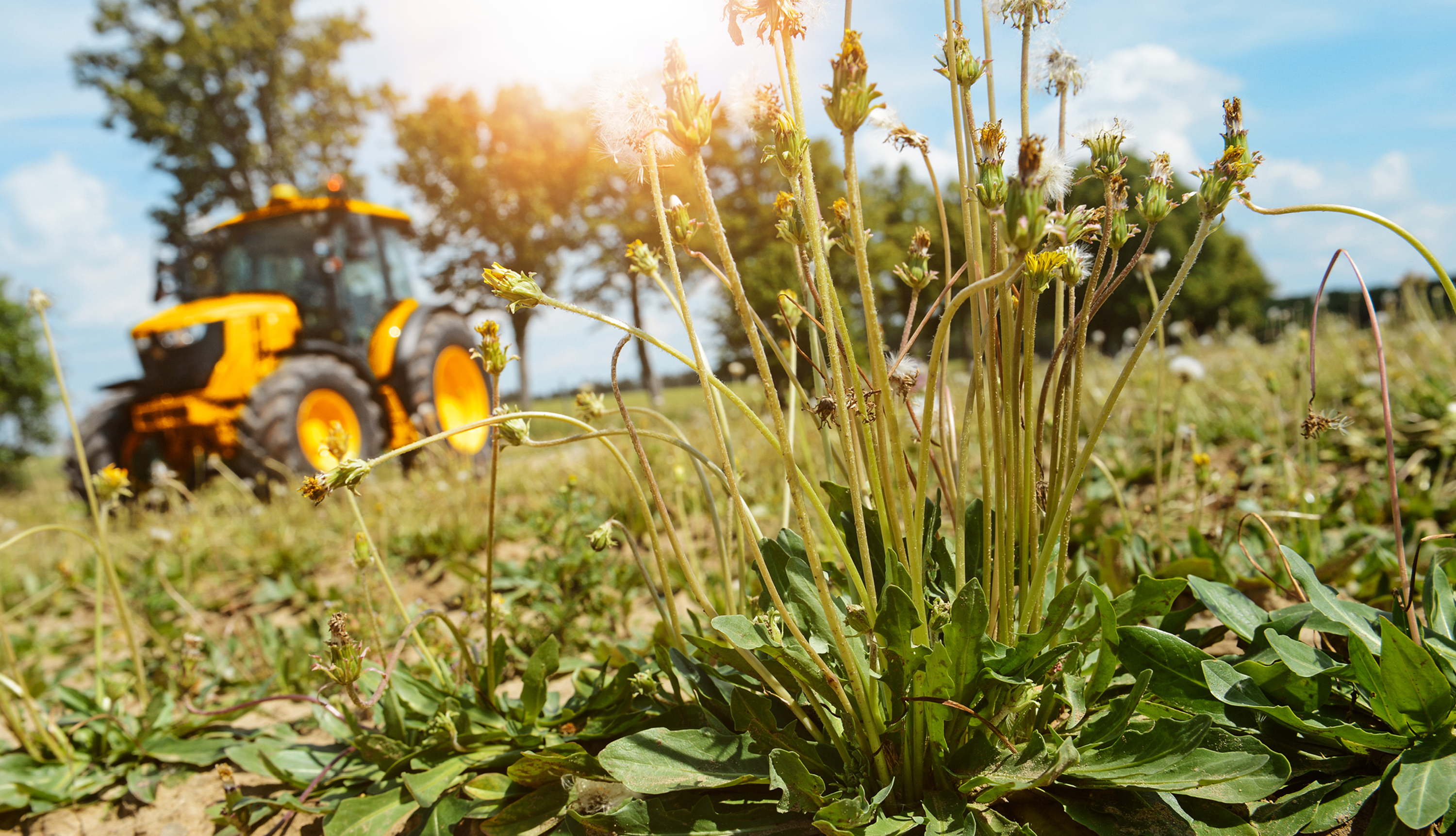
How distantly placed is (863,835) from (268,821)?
1.28m

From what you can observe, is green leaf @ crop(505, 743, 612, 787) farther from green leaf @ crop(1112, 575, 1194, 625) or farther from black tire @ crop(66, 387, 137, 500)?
black tire @ crop(66, 387, 137, 500)

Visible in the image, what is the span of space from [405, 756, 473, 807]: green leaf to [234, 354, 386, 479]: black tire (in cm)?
502

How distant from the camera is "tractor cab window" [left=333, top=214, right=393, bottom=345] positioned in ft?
25.2

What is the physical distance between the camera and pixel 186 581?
→ 3559 mm

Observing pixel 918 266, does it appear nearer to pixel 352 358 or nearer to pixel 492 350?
pixel 492 350

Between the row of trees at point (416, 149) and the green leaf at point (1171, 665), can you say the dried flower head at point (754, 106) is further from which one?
the row of trees at point (416, 149)

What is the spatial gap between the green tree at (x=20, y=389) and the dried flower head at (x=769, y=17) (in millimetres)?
23695

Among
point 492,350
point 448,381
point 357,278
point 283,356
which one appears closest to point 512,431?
point 492,350

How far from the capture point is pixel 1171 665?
1208mm

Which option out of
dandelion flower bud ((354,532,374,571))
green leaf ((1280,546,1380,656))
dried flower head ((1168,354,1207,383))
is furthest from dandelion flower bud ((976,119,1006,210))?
dried flower head ((1168,354,1207,383))

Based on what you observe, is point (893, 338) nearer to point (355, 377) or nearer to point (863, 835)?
point (355, 377)

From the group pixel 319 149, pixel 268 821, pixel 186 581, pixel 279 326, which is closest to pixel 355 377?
pixel 279 326

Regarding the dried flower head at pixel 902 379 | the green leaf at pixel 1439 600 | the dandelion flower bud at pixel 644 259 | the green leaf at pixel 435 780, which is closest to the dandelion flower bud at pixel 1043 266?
the dried flower head at pixel 902 379

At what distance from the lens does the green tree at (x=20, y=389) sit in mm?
18391
